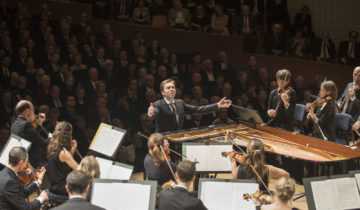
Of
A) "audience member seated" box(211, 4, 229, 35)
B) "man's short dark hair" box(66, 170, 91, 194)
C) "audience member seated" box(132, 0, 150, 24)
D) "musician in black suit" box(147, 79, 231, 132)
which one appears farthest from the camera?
"audience member seated" box(211, 4, 229, 35)

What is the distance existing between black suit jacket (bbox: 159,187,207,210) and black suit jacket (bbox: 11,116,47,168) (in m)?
2.59

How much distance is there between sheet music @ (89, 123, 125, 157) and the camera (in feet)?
24.7

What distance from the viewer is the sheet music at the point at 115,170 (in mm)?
6523

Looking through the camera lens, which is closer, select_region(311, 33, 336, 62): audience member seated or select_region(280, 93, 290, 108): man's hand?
select_region(280, 93, 290, 108): man's hand

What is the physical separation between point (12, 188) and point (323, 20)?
34.5ft

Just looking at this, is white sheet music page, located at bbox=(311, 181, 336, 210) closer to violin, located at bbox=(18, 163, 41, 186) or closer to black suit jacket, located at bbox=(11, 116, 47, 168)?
violin, located at bbox=(18, 163, 41, 186)

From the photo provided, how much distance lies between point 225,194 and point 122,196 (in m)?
0.92

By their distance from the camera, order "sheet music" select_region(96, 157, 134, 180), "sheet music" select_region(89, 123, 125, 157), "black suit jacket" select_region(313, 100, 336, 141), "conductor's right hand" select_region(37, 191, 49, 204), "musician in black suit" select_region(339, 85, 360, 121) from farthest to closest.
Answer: "musician in black suit" select_region(339, 85, 360, 121)
"black suit jacket" select_region(313, 100, 336, 141)
"sheet music" select_region(89, 123, 125, 157)
"sheet music" select_region(96, 157, 134, 180)
"conductor's right hand" select_region(37, 191, 49, 204)

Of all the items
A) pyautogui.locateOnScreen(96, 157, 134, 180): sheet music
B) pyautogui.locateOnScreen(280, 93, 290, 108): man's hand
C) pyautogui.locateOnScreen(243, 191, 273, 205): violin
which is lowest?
pyautogui.locateOnScreen(243, 191, 273, 205): violin

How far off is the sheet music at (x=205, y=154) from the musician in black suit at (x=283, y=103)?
5.93 ft

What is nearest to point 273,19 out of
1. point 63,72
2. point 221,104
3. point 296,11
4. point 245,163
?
point 296,11

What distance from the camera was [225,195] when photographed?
19.4 feet

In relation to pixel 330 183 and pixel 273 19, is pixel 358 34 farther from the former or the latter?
pixel 330 183

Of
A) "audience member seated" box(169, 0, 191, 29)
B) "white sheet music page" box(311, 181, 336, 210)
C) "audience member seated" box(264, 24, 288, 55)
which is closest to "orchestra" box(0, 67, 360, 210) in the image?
"white sheet music page" box(311, 181, 336, 210)
